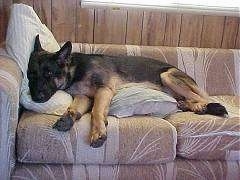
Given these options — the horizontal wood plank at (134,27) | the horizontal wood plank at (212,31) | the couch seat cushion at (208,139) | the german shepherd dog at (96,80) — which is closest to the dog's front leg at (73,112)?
the german shepherd dog at (96,80)

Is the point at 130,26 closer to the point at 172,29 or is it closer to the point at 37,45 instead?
the point at 172,29

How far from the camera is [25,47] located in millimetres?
2174

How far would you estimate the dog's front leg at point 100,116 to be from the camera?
190 cm

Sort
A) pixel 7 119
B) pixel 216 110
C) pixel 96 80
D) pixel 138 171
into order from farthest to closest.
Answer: pixel 96 80 → pixel 216 110 → pixel 138 171 → pixel 7 119

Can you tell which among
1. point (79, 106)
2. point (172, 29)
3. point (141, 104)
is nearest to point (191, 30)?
point (172, 29)

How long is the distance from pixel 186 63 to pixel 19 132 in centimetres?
136

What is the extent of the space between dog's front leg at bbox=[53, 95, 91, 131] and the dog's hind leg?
22.3 inches

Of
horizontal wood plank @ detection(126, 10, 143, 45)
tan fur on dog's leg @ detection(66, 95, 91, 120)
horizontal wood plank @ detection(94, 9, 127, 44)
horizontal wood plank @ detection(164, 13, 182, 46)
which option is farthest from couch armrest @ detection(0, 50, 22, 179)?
horizontal wood plank @ detection(164, 13, 182, 46)

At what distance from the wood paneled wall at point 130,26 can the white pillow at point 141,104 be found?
2.52 feet

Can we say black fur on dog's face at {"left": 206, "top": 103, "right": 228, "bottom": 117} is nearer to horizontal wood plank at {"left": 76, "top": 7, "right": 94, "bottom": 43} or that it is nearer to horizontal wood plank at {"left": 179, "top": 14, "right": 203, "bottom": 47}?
horizontal wood plank at {"left": 179, "top": 14, "right": 203, "bottom": 47}

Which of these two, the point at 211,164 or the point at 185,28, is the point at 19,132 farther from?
the point at 185,28

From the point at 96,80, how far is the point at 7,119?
712mm

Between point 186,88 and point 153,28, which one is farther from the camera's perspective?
point 153,28

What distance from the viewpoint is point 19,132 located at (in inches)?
74.2
